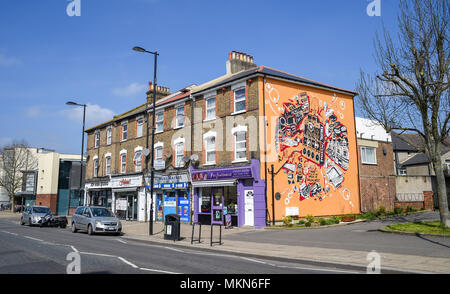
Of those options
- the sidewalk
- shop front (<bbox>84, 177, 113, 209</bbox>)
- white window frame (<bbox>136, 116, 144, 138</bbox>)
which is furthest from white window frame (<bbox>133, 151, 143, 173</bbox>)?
the sidewalk

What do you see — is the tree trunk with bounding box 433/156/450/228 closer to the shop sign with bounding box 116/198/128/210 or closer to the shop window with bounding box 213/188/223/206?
the shop window with bounding box 213/188/223/206

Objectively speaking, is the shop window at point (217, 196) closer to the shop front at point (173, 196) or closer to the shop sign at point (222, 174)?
the shop sign at point (222, 174)

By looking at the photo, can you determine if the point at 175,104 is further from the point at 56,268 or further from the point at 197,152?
the point at 56,268

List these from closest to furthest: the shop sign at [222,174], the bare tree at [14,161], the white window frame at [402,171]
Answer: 1. the shop sign at [222,174]
2. the white window frame at [402,171]
3. the bare tree at [14,161]

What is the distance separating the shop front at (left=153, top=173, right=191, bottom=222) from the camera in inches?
976

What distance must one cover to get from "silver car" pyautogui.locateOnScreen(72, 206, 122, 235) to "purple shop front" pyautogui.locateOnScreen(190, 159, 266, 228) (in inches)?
217

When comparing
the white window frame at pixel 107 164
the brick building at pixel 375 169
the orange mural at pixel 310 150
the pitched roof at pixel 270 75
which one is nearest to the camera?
the orange mural at pixel 310 150

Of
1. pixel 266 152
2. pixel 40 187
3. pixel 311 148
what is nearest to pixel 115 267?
pixel 266 152

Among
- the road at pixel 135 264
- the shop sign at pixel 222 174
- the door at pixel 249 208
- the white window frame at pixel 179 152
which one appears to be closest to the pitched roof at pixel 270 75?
the white window frame at pixel 179 152

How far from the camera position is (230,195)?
2178 centimetres

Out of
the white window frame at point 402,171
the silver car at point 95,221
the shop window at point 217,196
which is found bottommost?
the silver car at point 95,221

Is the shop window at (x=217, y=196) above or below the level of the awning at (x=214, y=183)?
below

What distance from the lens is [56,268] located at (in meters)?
8.79

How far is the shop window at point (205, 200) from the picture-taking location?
2314 cm
